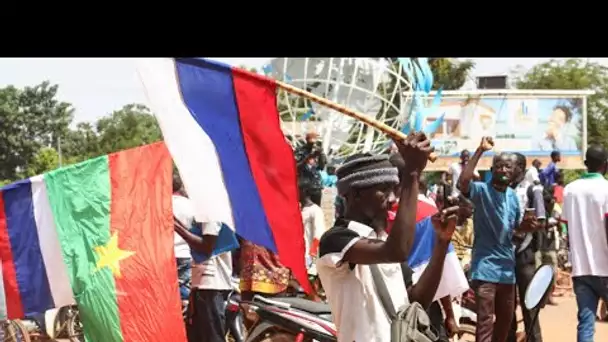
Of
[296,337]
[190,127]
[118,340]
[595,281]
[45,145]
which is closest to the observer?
[190,127]

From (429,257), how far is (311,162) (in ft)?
9.11

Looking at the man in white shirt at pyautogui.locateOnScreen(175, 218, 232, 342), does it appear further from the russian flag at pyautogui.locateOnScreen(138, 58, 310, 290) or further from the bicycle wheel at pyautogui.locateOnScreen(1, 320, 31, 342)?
the bicycle wheel at pyautogui.locateOnScreen(1, 320, 31, 342)

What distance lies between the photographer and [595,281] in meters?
7.73

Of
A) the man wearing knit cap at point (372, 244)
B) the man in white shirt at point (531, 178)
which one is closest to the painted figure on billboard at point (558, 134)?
the man in white shirt at point (531, 178)

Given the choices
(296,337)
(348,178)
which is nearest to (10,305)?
(296,337)

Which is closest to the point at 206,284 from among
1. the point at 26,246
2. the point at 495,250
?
the point at 26,246

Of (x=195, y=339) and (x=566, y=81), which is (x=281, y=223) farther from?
(x=566, y=81)

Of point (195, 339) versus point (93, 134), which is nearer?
point (195, 339)

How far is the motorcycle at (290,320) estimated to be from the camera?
6832mm

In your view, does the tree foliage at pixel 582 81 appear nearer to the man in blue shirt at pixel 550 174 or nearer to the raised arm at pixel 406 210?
the man in blue shirt at pixel 550 174

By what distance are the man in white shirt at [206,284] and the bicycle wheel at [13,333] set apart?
2.19 m

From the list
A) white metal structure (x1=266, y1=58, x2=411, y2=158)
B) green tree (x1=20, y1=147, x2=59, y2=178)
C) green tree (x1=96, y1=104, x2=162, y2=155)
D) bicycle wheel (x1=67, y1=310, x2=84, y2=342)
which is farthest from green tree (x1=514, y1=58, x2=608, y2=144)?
bicycle wheel (x1=67, y1=310, x2=84, y2=342)

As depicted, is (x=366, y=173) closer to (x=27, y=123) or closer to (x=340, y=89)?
(x=340, y=89)
